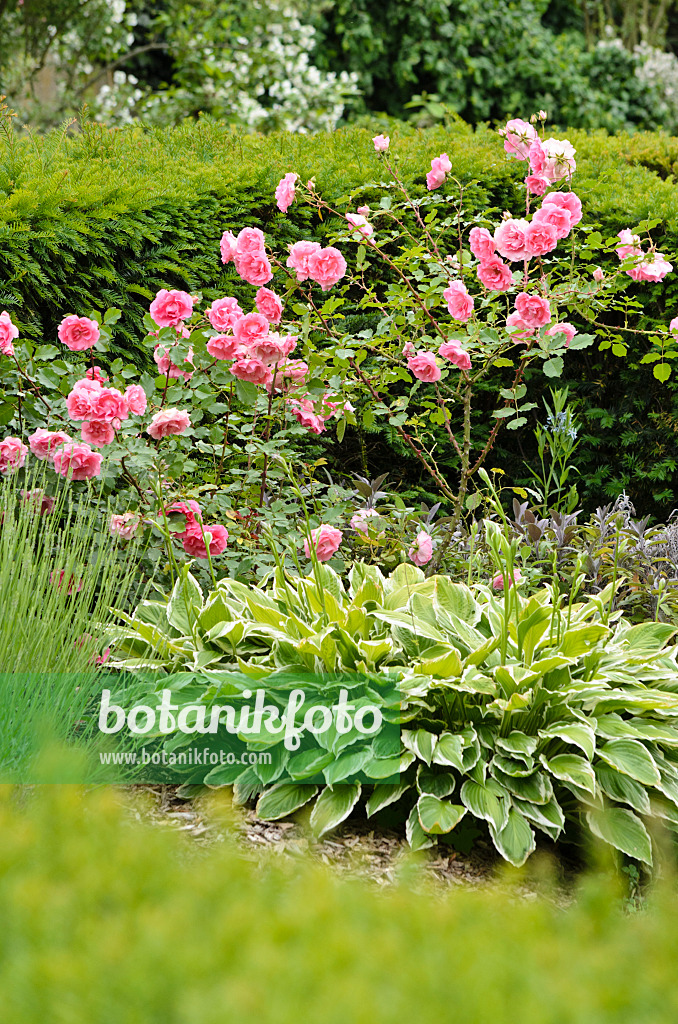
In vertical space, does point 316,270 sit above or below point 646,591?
above

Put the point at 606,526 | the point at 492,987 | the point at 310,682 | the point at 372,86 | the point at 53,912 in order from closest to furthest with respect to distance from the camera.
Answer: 1. the point at 492,987
2. the point at 53,912
3. the point at 310,682
4. the point at 606,526
5. the point at 372,86

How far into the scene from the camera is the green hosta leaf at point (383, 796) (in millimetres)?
2500

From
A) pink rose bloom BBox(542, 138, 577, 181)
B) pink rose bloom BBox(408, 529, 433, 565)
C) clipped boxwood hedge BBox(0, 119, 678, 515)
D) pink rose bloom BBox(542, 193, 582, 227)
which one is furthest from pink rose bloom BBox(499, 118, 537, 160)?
pink rose bloom BBox(408, 529, 433, 565)

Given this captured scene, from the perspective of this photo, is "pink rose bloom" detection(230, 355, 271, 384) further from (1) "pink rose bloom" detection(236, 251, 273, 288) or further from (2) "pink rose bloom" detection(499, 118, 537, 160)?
(2) "pink rose bloom" detection(499, 118, 537, 160)

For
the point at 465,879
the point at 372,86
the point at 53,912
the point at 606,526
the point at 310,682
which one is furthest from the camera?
the point at 372,86

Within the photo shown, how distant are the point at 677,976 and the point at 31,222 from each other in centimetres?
344

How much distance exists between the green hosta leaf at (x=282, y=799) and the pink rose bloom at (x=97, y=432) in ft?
4.14

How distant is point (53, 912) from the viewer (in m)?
1.18

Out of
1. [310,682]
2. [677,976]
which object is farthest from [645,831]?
[677,976]

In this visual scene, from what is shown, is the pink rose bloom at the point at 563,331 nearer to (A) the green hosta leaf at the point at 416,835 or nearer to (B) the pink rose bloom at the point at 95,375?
(B) the pink rose bloom at the point at 95,375

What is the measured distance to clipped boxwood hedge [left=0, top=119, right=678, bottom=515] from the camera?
3.83m

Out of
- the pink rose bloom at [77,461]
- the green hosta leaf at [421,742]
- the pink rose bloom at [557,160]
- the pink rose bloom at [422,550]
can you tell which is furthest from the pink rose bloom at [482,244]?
the green hosta leaf at [421,742]

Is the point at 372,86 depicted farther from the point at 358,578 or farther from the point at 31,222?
the point at 358,578

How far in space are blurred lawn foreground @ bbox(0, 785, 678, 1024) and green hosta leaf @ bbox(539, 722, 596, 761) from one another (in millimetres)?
1083
